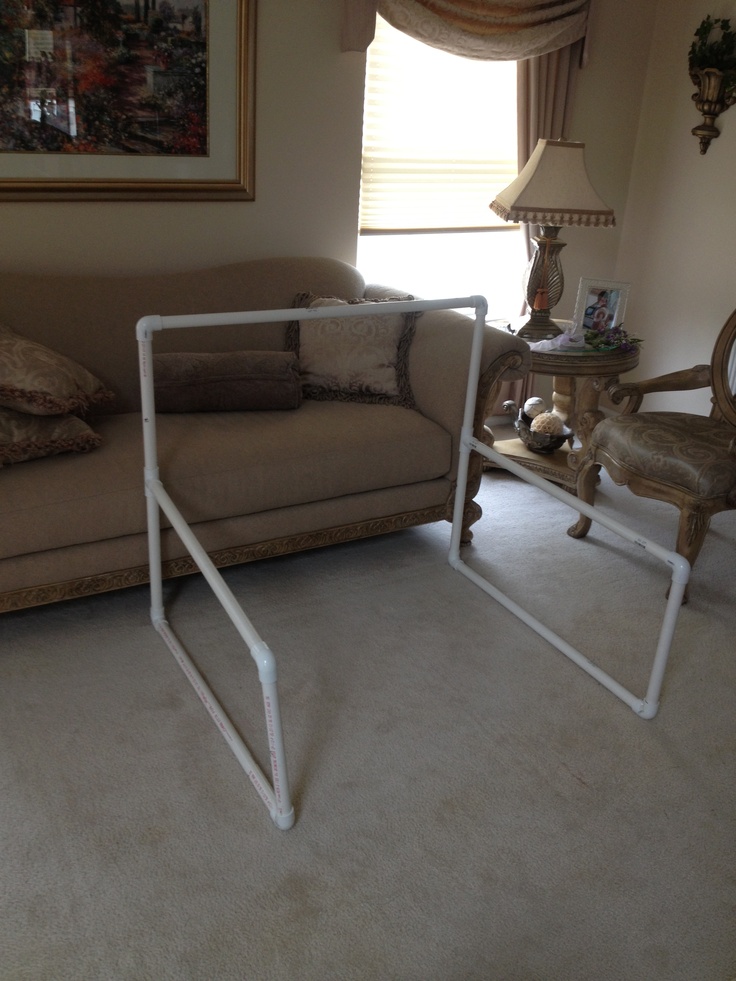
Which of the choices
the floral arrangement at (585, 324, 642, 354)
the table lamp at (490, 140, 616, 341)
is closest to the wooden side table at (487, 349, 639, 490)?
the floral arrangement at (585, 324, 642, 354)

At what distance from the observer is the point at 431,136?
3348 mm

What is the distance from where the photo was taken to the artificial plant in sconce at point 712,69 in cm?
326

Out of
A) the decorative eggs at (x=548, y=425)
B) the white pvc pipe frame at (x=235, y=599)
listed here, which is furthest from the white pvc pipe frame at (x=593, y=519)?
the decorative eggs at (x=548, y=425)

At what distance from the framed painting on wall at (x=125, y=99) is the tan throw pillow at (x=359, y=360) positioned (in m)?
0.68

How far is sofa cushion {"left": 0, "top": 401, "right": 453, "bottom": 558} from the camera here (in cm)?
203

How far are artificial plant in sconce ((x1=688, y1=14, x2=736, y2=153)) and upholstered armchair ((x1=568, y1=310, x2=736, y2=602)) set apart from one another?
1194mm

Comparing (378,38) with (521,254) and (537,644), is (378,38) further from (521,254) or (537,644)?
(537,644)

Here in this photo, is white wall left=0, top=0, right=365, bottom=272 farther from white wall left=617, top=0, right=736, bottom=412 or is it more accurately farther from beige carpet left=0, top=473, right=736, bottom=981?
white wall left=617, top=0, right=736, bottom=412

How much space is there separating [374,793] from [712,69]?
3019mm

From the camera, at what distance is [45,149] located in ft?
8.38

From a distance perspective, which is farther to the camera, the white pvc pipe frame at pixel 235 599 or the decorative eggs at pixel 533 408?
the decorative eggs at pixel 533 408

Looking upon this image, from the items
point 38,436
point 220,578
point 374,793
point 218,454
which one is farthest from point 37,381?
point 374,793

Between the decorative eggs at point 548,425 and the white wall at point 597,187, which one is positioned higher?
the white wall at point 597,187

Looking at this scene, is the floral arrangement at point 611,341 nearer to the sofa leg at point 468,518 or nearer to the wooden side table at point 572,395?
Answer: the wooden side table at point 572,395
